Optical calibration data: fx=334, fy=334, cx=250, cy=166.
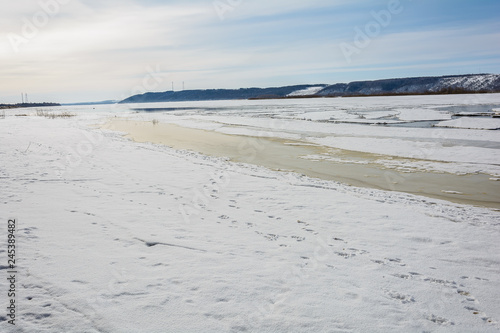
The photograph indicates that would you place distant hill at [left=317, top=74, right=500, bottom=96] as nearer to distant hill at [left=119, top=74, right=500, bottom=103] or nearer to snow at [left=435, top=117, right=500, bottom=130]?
distant hill at [left=119, top=74, right=500, bottom=103]

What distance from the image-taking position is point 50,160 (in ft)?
39.7

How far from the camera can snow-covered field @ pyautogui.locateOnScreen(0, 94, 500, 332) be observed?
145 inches

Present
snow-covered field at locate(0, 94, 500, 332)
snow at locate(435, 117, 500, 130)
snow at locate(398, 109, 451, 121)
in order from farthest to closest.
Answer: snow at locate(398, 109, 451, 121) → snow at locate(435, 117, 500, 130) → snow-covered field at locate(0, 94, 500, 332)

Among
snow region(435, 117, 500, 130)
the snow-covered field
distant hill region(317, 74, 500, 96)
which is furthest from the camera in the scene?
distant hill region(317, 74, 500, 96)

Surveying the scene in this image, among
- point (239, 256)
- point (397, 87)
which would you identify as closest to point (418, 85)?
point (397, 87)

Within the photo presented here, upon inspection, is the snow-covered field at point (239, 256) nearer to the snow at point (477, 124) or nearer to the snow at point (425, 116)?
the snow at point (477, 124)

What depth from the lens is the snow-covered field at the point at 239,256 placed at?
3.68 meters

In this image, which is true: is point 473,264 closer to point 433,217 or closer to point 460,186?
point 433,217

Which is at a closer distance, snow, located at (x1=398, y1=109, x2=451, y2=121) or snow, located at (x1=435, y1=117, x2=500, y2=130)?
snow, located at (x1=435, y1=117, x2=500, y2=130)

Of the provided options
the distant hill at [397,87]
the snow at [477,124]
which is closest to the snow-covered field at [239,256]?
the snow at [477,124]

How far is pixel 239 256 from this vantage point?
16.7 feet

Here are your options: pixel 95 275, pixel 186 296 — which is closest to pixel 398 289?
pixel 186 296

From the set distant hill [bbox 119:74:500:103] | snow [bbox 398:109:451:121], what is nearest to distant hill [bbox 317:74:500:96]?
distant hill [bbox 119:74:500:103]

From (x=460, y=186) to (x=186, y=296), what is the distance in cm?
931
